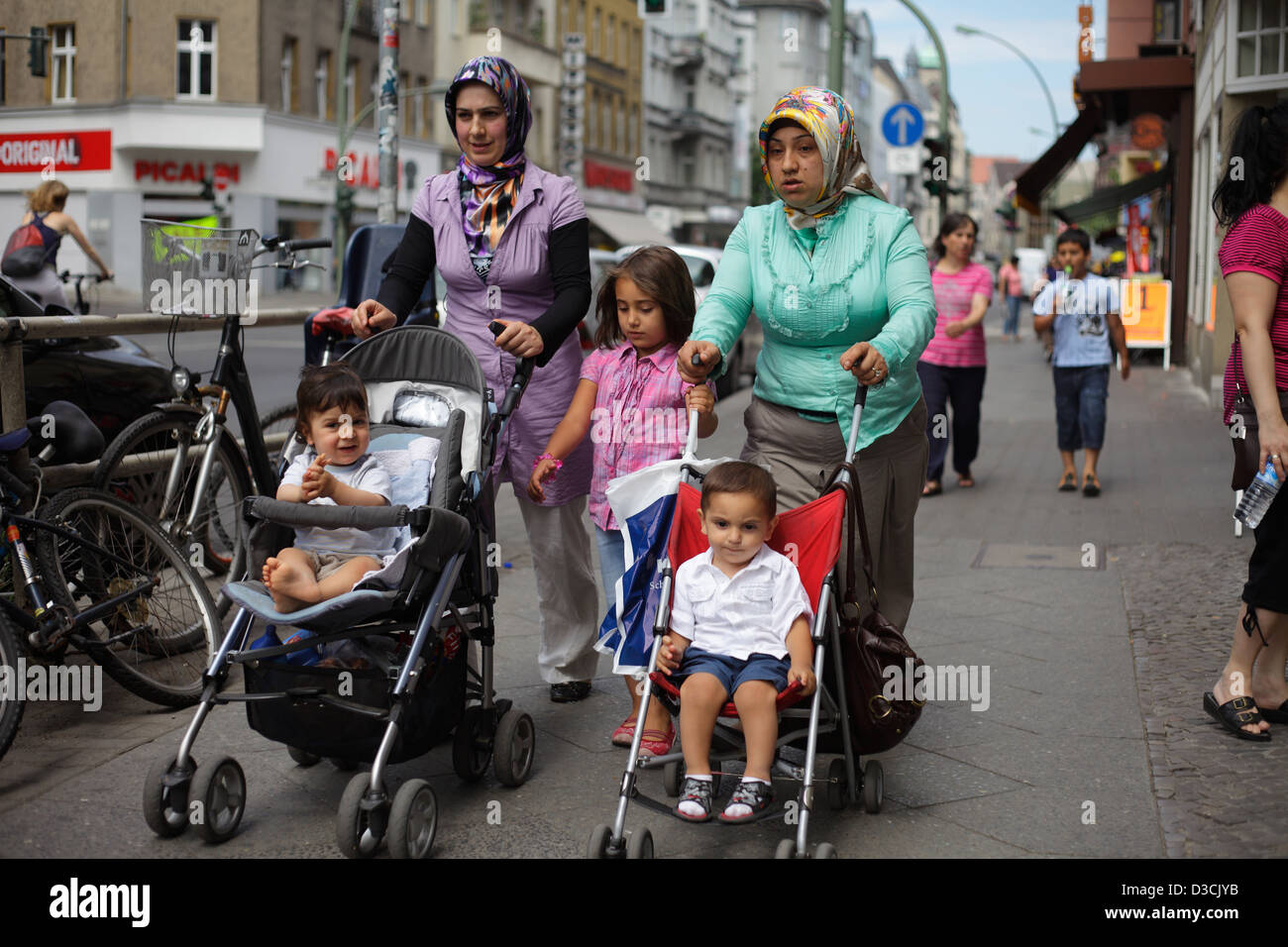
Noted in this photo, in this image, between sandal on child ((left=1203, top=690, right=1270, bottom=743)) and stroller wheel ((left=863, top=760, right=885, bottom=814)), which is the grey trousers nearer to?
stroller wheel ((left=863, top=760, right=885, bottom=814))

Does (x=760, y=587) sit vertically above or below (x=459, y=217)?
below

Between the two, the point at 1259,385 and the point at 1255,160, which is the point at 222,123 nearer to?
the point at 1255,160

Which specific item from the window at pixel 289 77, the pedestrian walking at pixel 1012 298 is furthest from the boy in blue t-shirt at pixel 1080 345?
the window at pixel 289 77

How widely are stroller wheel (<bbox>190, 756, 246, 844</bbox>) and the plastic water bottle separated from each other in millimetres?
3132

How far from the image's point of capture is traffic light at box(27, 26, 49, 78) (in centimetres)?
784

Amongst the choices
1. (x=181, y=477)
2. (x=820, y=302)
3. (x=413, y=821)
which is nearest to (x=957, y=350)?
(x=181, y=477)

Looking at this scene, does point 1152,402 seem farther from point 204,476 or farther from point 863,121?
point 863,121

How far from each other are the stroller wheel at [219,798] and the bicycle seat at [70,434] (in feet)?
7.04

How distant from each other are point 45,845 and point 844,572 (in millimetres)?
2261

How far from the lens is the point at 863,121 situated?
12988 cm

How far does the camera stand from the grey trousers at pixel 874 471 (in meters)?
4.51

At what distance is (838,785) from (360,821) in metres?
1.38
